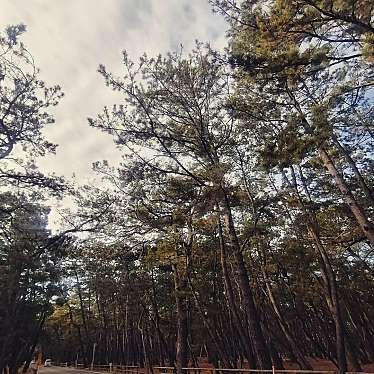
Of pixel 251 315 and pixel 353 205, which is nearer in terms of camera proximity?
pixel 353 205

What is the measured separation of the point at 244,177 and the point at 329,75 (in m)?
4.98

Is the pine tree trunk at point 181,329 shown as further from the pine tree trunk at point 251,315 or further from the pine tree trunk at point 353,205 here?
the pine tree trunk at point 353,205

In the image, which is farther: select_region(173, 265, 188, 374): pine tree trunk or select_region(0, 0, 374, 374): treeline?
select_region(173, 265, 188, 374): pine tree trunk

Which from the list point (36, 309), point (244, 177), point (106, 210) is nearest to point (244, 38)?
point (244, 177)

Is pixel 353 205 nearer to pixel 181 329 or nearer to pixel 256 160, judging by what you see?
pixel 256 160

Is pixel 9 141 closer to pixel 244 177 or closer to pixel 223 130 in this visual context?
pixel 223 130

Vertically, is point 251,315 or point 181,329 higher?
point 181,329

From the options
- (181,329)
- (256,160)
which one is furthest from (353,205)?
(181,329)

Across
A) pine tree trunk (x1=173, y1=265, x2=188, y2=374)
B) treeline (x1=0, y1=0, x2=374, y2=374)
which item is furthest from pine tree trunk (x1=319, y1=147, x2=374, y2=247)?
pine tree trunk (x1=173, y1=265, x2=188, y2=374)

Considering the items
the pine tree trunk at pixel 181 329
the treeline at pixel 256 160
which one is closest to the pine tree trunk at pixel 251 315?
the treeline at pixel 256 160

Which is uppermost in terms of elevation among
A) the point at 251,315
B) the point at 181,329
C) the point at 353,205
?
the point at 353,205

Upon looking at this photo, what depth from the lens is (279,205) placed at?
44.2ft

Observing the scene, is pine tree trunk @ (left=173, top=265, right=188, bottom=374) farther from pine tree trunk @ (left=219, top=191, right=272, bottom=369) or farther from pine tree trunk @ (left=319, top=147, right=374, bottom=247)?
pine tree trunk @ (left=319, top=147, right=374, bottom=247)

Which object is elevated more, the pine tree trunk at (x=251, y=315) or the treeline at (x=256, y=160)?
the treeline at (x=256, y=160)
